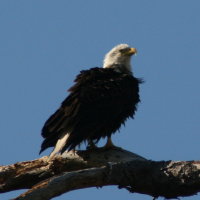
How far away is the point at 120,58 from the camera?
10891mm

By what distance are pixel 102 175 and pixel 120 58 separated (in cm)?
423

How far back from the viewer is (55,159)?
8094mm

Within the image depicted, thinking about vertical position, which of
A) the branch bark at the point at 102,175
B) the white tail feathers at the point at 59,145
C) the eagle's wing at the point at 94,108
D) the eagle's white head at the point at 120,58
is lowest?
the branch bark at the point at 102,175

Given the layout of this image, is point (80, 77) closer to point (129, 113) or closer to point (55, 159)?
point (129, 113)

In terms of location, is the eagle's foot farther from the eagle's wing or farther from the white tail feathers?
the white tail feathers

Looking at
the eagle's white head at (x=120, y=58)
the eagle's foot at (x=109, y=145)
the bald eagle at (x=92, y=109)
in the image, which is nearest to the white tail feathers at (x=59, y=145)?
the bald eagle at (x=92, y=109)

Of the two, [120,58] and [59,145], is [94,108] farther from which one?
[120,58]

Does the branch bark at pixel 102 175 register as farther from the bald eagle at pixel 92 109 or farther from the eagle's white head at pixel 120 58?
the eagle's white head at pixel 120 58

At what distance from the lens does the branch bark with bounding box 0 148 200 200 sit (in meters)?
6.46

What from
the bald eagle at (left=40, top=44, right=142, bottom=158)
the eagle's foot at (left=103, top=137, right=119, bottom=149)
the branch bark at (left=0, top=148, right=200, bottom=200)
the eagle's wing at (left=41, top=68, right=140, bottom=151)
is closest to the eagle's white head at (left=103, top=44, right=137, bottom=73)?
the bald eagle at (left=40, top=44, right=142, bottom=158)

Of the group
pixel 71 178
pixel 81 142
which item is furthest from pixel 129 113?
pixel 71 178

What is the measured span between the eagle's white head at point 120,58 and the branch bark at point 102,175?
7.95 feet

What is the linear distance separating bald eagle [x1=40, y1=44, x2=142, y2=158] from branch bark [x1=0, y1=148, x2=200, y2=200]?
8.8 inches

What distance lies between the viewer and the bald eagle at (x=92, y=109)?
27.8 feet
